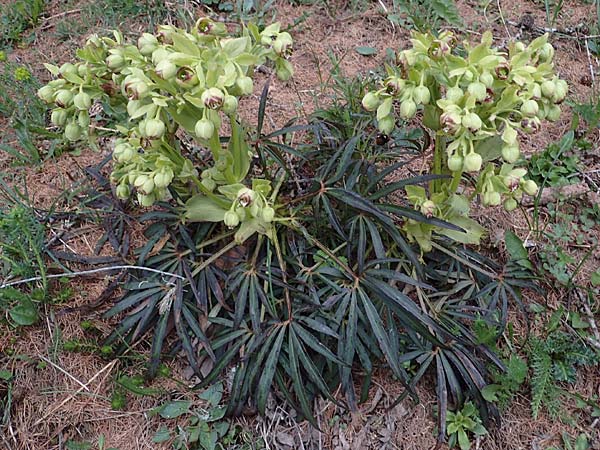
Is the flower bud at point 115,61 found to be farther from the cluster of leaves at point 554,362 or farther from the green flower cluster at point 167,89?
the cluster of leaves at point 554,362

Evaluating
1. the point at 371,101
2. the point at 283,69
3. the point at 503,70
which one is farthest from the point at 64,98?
the point at 503,70

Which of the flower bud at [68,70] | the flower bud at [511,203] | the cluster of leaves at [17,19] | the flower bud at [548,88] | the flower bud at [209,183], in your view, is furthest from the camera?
the cluster of leaves at [17,19]

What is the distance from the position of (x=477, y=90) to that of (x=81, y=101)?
1070 mm

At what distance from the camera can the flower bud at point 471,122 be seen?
1.40 metres

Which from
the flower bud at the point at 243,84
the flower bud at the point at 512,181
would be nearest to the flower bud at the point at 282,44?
the flower bud at the point at 243,84

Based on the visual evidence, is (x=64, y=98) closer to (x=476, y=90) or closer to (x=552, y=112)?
(x=476, y=90)

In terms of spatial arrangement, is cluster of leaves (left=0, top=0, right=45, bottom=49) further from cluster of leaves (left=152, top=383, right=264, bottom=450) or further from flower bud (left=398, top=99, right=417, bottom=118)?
flower bud (left=398, top=99, right=417, bottom=118)

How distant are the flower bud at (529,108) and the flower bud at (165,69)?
2.96ft

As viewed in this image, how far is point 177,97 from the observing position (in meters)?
1.48

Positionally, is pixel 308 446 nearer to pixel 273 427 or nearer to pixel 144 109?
pixel 273 427

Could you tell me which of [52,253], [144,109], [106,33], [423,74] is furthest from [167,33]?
[106,33]

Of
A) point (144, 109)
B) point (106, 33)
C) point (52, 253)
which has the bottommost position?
point (52, 253)

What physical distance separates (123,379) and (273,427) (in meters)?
0.51

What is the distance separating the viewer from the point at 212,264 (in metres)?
1.89
